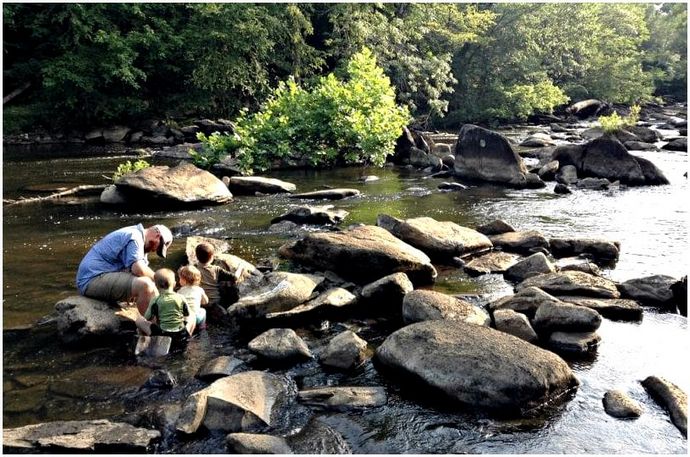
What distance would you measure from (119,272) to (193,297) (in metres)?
0.89

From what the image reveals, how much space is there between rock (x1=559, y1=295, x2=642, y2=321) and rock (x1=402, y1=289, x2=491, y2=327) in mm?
1356

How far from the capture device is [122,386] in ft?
17.5

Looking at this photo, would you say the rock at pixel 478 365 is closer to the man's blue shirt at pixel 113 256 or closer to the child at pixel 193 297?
the child at pixel 193 297

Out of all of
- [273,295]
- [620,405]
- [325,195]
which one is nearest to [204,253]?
[273,295]

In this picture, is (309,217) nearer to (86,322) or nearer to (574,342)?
(86,322)

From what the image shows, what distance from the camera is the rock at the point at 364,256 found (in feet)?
26.3

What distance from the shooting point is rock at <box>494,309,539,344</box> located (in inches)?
248


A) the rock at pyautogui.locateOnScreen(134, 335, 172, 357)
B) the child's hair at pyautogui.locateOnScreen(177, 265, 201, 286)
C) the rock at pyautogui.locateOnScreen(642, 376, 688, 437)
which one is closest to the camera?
the rock at pyautogui.locateOnScreen(642, 376, 688, 437)

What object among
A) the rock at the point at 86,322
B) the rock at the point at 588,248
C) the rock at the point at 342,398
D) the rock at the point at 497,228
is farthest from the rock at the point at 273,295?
Answer: the rock at the point at 588,248

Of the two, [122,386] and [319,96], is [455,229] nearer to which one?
[122,386]

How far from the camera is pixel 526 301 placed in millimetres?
6891

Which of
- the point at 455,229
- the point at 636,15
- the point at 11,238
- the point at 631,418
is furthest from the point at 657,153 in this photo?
the point at 636,15

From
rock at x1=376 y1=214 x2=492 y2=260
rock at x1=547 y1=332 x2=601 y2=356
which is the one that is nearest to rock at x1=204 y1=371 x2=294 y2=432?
rock at x1=547 y1=332 x2=601 y2=356

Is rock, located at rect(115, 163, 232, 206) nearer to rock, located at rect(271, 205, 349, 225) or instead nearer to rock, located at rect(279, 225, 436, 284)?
rock, located at rect(271, 205, 349, 225)
